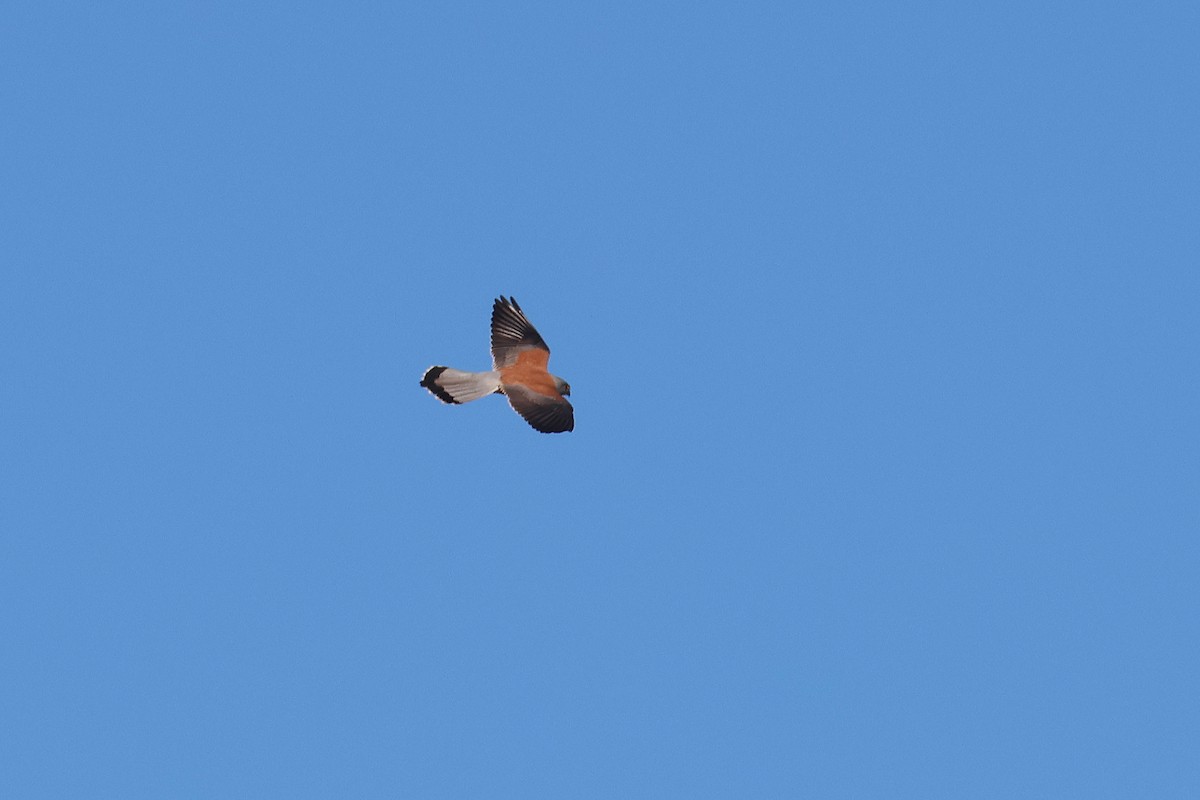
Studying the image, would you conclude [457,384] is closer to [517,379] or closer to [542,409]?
[517,379]

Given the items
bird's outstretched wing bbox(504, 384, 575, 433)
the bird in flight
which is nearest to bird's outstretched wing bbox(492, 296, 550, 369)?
the bird in flight

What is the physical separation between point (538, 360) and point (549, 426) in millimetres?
1691

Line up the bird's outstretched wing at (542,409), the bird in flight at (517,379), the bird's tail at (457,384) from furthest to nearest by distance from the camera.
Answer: the bird's tail at (457,384), the bird in flight at (517,379), the bird's outstretched wing at (542,409)

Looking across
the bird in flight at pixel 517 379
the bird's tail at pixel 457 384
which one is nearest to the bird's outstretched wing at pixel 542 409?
the bird in flight at pixel 517 379

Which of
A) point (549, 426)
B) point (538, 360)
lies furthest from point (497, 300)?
point (549, 426)

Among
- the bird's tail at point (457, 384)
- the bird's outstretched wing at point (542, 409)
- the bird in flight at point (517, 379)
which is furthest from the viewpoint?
the bird's tail at point (457, 384)

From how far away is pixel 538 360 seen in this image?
24.1 m

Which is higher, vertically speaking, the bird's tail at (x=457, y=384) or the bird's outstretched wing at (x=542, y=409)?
the bird's tail at (x=457, y=384)

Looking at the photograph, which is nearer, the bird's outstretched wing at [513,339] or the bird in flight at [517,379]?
the bird in flight at [517,379]

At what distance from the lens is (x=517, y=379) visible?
77.8 feet

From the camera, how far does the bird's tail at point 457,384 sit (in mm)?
23750

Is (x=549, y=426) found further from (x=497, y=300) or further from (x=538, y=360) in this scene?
(x=497, y=300)

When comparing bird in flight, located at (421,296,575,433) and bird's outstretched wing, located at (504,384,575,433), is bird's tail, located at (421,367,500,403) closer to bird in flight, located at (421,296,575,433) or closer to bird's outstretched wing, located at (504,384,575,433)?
bird in flight, located at (421,296,575,433)

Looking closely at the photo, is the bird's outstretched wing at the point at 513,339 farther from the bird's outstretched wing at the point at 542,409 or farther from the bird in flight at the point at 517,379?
the bird's outstretched wing at the point at 542,409
